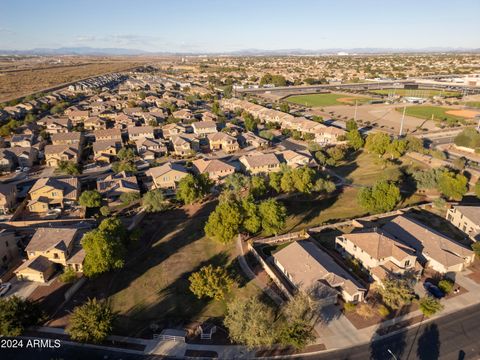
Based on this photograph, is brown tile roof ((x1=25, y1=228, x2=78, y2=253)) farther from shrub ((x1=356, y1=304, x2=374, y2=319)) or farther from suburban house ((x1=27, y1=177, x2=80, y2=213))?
shrub ((x1=356, y1=304, x2=374, y2=319))

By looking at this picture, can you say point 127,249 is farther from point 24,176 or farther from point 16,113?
point 16,113

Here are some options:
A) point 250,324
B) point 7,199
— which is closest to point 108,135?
point 7,199

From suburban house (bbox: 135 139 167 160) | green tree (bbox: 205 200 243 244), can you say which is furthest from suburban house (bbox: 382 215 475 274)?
suburban house (bbox: 135 139 167 160)

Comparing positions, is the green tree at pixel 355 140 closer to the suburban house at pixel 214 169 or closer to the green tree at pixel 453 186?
the green tree at pixel 453 186

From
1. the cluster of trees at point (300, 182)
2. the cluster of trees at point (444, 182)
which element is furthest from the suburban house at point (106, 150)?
the cluster of trees at point (444, 182)

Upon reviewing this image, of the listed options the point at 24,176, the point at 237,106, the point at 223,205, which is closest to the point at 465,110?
the point at 237,106

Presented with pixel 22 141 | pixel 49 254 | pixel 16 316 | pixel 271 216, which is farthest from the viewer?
pixel 22 141

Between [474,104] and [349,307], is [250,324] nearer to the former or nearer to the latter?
[349,307]
